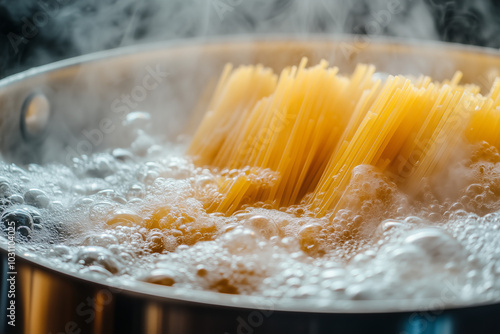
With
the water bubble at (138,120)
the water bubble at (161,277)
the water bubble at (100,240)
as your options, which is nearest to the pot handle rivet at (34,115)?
the water bubble at (138,120)

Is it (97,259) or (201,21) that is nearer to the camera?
(97,259)

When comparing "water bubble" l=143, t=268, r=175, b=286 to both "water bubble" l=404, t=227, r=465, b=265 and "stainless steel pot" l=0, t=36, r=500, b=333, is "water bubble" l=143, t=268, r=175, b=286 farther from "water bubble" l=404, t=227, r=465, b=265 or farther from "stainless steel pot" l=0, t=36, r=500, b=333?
"water bubble" l=404, t=227, r=465, b=265

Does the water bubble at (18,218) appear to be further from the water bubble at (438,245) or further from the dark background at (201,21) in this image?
the dark background at (201,21)

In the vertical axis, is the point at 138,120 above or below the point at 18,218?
above

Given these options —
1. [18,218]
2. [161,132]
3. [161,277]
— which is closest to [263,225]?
[161,277]

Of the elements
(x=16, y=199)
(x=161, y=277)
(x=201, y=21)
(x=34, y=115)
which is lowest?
(x=161, y=277)

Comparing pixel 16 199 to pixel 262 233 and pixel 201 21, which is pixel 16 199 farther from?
pixel 201 21
